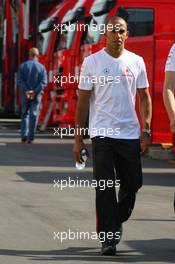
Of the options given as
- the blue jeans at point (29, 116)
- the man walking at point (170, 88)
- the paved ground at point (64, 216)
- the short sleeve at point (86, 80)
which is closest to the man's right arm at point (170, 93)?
the man walking at point (170, 88)

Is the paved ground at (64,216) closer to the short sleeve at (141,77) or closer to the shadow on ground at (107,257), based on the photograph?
the shadow on ground at (107,257)

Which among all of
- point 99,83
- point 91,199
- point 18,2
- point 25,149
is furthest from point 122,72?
point 18,2

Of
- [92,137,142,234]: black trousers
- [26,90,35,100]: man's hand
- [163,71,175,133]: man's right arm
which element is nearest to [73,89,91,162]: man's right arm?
[92,137,142,234]: black trousers

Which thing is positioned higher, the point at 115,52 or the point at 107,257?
the point at 115,52

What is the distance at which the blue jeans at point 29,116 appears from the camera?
79.7 feet

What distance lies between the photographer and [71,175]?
1642cm

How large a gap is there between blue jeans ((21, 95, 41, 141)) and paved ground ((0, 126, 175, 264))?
15.7 feet

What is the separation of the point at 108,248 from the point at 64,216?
96.3 inches

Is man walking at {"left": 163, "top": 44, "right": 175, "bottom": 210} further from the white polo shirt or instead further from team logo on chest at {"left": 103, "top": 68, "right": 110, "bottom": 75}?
team logo on chest at {"left": 103, "top": 68, "right": 110, "bottom": 75}

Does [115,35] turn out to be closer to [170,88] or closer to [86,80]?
[86,80]

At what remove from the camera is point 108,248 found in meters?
9.45

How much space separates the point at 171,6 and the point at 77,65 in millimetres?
2328
